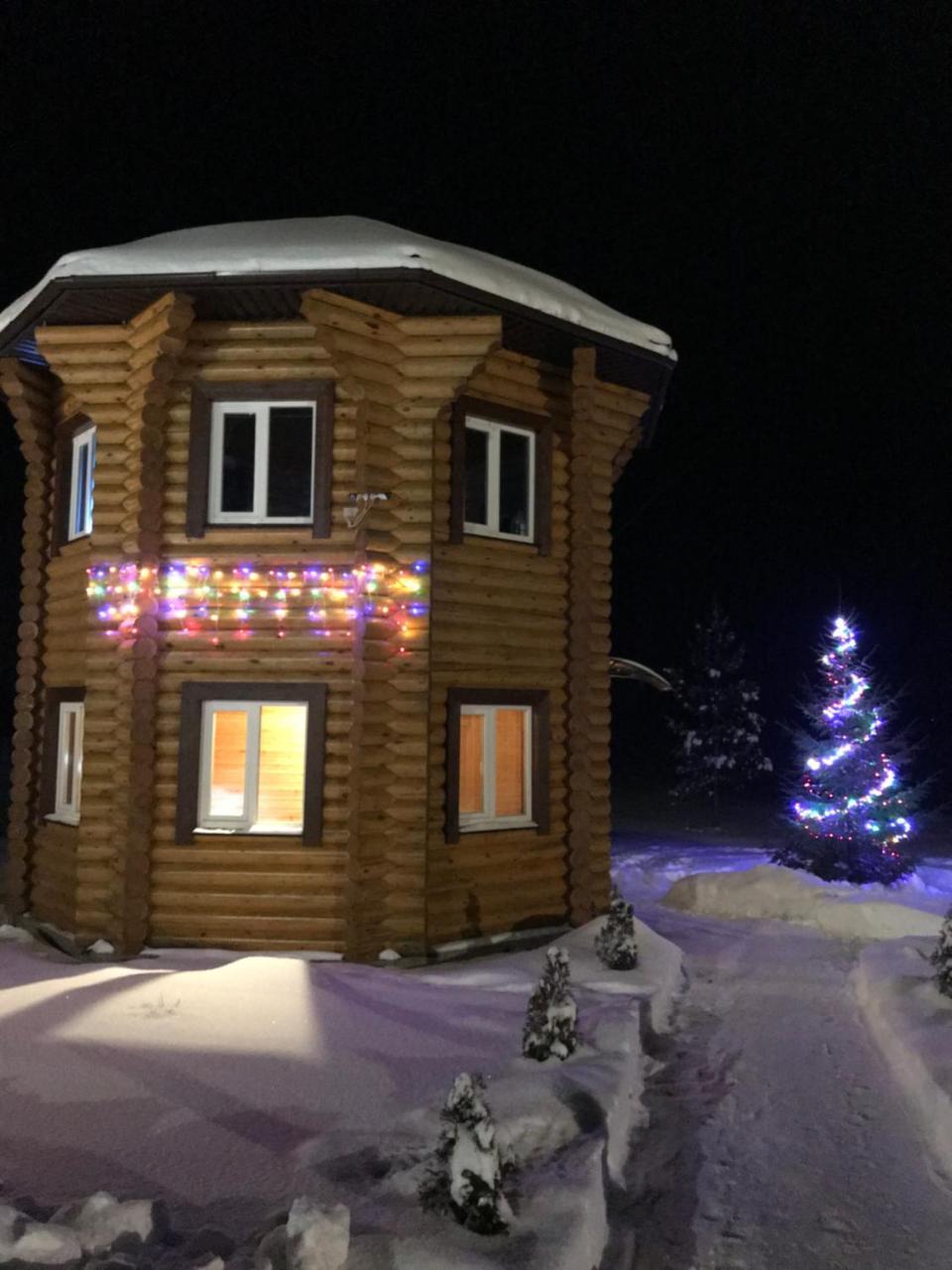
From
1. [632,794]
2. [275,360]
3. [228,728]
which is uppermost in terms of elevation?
[275,360]

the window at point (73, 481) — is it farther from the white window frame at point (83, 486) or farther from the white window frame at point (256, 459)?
the white window frame at point (256, 459)

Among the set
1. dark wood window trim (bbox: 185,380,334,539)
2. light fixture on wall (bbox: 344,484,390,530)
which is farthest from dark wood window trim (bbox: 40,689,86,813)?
light fixture on wall (bbox: 344,484,390,530)

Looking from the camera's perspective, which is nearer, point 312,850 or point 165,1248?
point 165,1248

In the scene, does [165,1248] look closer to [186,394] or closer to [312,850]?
[312,850]

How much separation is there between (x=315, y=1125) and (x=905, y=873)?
16.2m

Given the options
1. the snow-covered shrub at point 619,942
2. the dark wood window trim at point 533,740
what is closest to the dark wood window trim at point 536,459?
the dark wood window trim at point 533,740

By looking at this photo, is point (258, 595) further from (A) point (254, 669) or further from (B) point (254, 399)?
(B) point (254, 399)

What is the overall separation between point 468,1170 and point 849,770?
16673 millimetres

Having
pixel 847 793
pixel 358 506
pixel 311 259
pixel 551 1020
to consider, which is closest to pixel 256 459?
pixel 358 506

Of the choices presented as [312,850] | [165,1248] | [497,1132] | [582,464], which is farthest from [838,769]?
[165,1248]

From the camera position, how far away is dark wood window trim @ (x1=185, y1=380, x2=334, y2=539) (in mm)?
10461

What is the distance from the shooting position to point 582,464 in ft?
38.3

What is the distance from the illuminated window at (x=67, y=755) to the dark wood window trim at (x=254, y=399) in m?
3.17

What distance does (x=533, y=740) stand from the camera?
37.9 feet
